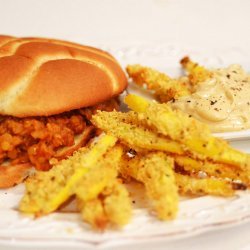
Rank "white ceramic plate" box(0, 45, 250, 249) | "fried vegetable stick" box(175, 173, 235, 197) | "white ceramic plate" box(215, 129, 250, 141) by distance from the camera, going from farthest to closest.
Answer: "white ceramic plate" box(215, 129, 250, 141)
"fried vegetable stick" box(175, 173, 235, 197)
"white ceramic plate" box(0, 45, 250, 249)

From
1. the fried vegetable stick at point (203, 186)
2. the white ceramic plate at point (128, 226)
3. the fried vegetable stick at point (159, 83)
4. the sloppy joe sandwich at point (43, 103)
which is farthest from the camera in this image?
the fried vegetable stick at point (159, 83)

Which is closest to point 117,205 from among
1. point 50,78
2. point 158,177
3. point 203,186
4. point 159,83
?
point 158,177

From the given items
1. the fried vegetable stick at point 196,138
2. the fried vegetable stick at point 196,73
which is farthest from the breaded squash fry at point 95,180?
the fried vegetable stick at point 196,73

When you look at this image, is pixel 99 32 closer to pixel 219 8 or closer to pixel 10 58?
pixel 219 8

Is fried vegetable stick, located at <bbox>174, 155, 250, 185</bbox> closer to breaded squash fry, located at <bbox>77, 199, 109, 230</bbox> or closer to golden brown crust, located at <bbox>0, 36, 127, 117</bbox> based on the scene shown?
breaded squash fry, located at <bbox>77, 199, 109, 230</bbox>

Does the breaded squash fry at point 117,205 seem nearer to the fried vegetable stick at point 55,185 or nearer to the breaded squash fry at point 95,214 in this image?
the breaded squash fry at point 95,214

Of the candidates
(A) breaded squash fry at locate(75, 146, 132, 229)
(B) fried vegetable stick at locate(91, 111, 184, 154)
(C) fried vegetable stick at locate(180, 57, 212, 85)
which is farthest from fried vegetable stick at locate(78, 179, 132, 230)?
(C) fried vegetable stick at locate(180, 57, 212, 85)

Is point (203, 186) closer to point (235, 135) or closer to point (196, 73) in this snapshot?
point (235, 135)
